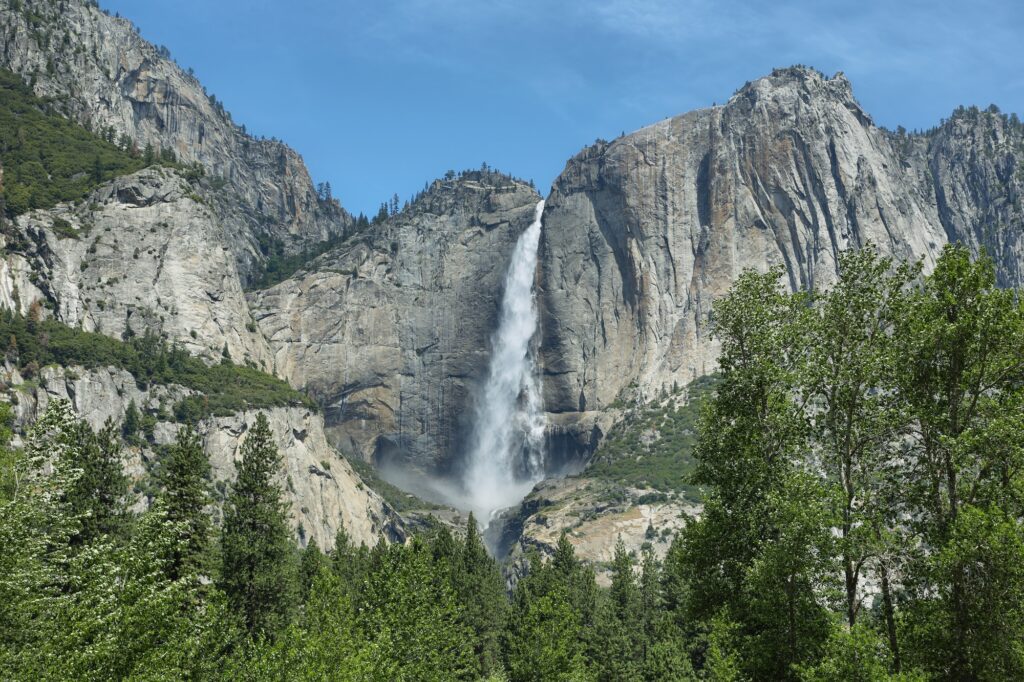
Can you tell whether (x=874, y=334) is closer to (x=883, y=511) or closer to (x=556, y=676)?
(x=883, y=511)

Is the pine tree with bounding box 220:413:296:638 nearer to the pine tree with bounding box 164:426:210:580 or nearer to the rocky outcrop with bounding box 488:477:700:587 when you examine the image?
the pine tree with bounding box 164:426:210:580

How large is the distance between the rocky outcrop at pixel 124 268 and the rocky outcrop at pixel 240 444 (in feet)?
61.0

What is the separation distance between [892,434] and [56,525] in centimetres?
2907

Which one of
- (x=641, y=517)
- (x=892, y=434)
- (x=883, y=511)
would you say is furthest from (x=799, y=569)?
(x=641, y=517)

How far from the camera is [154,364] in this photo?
166m

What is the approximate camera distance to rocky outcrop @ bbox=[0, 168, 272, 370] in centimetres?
16412

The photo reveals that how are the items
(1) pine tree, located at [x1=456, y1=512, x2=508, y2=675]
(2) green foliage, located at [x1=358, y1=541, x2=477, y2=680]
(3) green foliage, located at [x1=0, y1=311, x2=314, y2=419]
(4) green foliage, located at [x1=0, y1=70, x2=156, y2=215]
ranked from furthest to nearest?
(4) green foliage, located at [x1=0, y1=70, x2=156, y2=215]
(3) green foliage, located at [x1=0, y1=311, x2=314, y2=419]
(1) pine tree, located at [x1=456, y1=512, x2=508, y2=675]
(2) green foliage, located at [x1=358, y1=541, x2=477, y2=680]

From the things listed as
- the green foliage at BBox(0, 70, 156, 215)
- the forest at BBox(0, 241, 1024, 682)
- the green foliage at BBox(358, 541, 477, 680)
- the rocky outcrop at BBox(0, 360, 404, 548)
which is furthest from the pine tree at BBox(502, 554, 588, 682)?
the green foliage at BBox(0, 70, 156, 215)

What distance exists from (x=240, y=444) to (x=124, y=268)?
154ft

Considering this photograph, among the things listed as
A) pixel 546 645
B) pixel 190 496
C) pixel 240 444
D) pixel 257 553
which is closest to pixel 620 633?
pixel 546 645

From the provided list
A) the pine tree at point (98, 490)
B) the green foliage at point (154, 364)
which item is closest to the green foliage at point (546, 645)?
the pine tree at point (98, 490)

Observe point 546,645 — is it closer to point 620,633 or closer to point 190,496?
point 620,633

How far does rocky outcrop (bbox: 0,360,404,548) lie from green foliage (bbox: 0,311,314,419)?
1.78m

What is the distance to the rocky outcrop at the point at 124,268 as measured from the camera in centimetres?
16412
